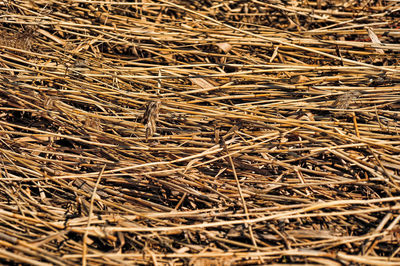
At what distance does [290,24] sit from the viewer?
2.32 metres

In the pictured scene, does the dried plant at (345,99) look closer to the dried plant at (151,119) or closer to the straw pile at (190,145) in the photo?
the straw pile at (190,145)

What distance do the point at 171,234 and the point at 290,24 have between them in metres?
1.54

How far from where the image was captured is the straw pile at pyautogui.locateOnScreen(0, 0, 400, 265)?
1323mm

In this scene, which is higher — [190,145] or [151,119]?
[151,119]

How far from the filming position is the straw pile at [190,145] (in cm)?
132

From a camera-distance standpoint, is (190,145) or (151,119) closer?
(151,119)

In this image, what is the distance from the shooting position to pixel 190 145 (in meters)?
1.62

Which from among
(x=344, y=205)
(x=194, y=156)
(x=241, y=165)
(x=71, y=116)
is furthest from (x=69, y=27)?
(x=344, y=205)

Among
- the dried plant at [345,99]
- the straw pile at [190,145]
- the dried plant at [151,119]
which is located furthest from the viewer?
the dried plant at [345,99]

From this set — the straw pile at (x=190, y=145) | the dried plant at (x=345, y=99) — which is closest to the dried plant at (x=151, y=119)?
the straw pile at (x=190, y=145)

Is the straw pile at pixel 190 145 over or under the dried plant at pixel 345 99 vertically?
under

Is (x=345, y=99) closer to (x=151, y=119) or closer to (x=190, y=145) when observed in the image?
(x=190, y=145)

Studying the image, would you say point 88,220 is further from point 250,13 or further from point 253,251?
point 250,13

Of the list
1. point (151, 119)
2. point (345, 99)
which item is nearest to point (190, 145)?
point (151, 119)
